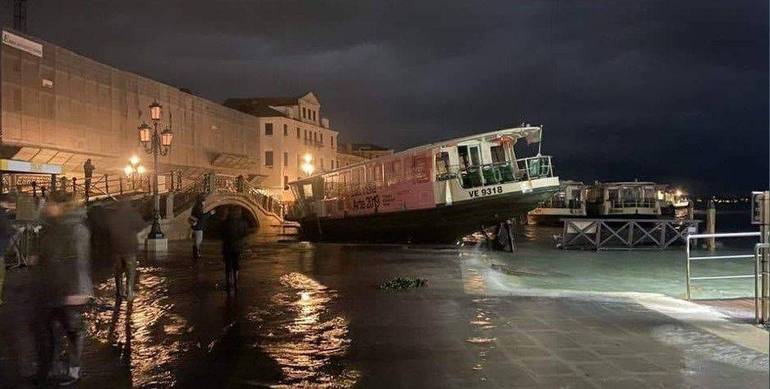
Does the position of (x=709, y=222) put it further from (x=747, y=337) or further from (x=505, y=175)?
(x=747, y=337)

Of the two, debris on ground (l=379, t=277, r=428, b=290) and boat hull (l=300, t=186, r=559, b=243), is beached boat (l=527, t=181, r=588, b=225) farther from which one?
debris on ground (l=379, t=277, r=428, b=290)

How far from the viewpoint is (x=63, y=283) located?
20.6 ft

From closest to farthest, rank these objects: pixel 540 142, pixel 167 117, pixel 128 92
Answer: pixel 540 142 < pixel 128 92 < pixel 167 117

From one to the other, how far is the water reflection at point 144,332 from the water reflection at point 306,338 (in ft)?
3.50

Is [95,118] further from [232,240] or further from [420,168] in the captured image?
[232,240]

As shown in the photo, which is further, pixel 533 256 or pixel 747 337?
pixel 533 256

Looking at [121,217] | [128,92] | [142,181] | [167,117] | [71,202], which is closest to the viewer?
[71,202]

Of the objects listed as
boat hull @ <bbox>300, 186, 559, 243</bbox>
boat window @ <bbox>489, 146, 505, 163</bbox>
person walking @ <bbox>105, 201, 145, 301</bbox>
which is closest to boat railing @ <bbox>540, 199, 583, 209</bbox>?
boat hull @ <bbox>300, 186, 559, 243</bbox>

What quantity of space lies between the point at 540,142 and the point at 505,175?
5.76 ft

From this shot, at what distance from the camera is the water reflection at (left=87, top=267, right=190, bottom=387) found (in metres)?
6.66

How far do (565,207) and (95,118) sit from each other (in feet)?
144

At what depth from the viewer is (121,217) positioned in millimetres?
9969

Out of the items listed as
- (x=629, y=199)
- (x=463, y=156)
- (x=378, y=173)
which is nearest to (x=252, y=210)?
(x=378, y=173)

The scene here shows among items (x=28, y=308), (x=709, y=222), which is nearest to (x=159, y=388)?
(x=28, y=308)
